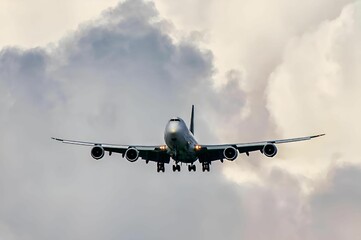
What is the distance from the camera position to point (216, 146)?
445 feet

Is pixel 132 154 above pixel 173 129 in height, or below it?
below

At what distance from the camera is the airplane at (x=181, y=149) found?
4983 inches

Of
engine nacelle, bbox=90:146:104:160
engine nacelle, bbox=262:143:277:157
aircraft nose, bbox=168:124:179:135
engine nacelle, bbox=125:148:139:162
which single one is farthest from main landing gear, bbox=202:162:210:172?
engine nacelle, bbox=90:146:104:160

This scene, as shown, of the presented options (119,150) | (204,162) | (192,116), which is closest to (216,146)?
(204,162)

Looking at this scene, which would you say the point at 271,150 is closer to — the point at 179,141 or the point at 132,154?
the point at 179,141

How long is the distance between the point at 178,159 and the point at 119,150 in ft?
32.0

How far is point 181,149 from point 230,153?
9.16 meters

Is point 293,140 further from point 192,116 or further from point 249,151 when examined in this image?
point 192,116

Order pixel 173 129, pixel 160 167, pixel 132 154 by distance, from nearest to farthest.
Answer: pixel 173 129 < pixel 132 154 < pixel 160 167

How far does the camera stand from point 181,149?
421ft

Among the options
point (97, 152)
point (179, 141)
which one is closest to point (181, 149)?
point (179, 141)

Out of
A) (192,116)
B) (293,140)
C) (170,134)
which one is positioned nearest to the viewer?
(170,134)

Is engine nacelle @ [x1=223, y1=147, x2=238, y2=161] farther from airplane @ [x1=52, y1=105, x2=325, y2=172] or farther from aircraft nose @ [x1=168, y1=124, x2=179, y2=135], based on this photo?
aircraft nose @ [x1=168, y1=124, x2=179, y2=135]

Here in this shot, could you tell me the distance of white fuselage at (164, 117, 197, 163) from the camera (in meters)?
125
